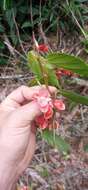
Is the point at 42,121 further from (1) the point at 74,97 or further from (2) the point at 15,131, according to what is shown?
(1) the point at 74,97

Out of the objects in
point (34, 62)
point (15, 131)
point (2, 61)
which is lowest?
point (2, 61)

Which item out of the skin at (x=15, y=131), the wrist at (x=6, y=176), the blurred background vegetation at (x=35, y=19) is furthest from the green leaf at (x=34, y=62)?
the blurred background vegetation at (x=35, y=19)

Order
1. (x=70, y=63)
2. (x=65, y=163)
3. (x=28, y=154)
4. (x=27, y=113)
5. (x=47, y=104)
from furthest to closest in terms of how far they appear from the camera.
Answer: (x=65, y=163) → (x=28, y=154) → (x=27, y=113) → (x=47, y=104) → (x=70, y=63)

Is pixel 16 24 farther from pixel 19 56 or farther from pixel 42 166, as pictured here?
pixel 42 166

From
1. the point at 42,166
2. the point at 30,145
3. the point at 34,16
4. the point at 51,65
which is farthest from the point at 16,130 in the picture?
the point at 34,16

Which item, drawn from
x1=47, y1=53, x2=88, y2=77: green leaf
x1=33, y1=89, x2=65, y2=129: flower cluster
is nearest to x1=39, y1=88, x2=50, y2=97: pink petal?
x1=33, y1=89, x2=65, y2=129: flower cluster

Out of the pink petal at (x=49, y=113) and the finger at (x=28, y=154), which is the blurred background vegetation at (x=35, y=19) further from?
the pink petal at (x=49, y=113)

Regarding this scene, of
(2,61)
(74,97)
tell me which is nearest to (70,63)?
(74,97)
